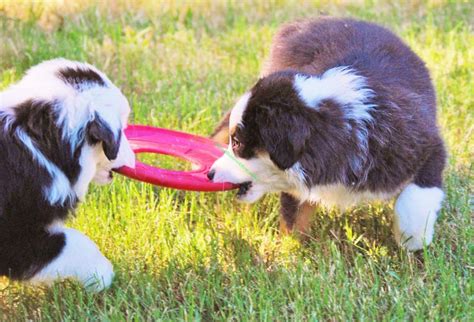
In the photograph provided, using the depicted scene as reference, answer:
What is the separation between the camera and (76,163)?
411cm

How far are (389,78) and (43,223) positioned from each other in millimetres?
2097

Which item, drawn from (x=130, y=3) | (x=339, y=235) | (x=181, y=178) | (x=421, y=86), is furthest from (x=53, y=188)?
(x=130, y=3)

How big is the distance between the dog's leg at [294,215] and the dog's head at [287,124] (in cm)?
35

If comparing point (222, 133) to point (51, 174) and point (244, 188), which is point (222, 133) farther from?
point (51, 174)

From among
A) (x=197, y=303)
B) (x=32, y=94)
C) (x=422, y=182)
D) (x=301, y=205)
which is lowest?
(x=197, y=303)

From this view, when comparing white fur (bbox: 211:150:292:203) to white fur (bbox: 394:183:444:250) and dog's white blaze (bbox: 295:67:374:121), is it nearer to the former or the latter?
dog's white blaze (bbox: 295:67:374:121)

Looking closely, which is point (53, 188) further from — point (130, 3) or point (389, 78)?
point (130, 3)

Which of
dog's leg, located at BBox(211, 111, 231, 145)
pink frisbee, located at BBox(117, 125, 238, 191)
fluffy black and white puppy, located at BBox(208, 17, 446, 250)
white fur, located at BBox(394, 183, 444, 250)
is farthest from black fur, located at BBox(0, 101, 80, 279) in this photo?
white fur, located at BBox(394, 183, 444, 250)

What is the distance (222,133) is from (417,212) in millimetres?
1576

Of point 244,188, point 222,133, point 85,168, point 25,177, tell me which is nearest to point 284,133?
point 244,188

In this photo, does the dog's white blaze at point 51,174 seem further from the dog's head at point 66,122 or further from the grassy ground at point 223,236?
the grassy ground at point 223,236

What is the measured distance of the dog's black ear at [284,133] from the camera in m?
4.14

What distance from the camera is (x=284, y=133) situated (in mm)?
4148

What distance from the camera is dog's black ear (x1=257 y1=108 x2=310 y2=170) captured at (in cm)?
414
